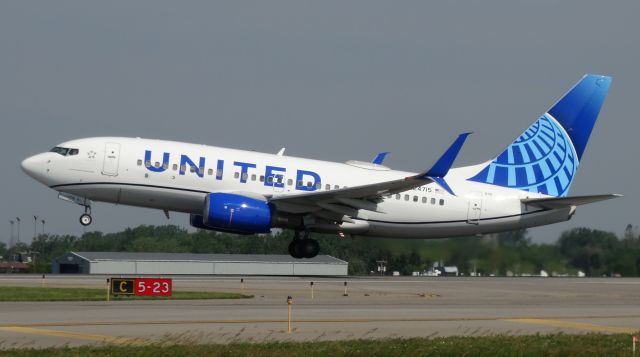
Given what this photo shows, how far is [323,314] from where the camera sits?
28.0 m

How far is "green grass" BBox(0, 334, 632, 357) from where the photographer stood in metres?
18.8

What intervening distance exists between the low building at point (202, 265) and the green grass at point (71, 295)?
29059mm

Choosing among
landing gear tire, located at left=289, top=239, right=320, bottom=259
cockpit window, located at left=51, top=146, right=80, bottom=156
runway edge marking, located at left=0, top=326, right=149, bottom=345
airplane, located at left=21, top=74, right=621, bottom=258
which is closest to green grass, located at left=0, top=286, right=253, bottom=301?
airplane, located at left=21, top=74, right=621, bottom=258

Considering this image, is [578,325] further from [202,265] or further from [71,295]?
[202,265]

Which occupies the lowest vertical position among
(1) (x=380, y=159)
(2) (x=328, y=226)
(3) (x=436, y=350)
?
(3) (x=436, y=350)

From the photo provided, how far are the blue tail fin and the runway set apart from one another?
25.4ft

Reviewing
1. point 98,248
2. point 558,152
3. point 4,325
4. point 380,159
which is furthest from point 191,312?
point 98,248

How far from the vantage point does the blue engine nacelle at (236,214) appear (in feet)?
137

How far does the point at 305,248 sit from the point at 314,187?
9.45 feet

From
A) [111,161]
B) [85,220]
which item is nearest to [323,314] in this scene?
[111,161]

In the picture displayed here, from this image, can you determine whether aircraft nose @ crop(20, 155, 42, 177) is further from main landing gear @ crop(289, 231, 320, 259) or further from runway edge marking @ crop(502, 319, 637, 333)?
runway edge marking @ crop(502, 319, 637, 333)

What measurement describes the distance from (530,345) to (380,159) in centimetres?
2959

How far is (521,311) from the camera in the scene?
31.0 m

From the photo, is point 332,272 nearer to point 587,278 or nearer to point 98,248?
point 587,278
